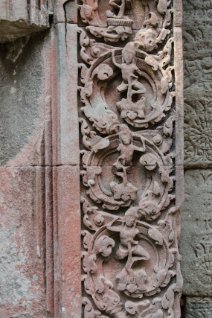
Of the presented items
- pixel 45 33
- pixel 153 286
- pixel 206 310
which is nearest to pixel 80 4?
pixel 45 33

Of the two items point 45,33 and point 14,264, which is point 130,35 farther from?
point 14,264

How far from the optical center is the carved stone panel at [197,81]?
351 centimetres

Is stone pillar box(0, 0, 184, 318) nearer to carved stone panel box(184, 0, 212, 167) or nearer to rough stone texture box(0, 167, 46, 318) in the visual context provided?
rough stone texture box(0, 167, 46, 318)

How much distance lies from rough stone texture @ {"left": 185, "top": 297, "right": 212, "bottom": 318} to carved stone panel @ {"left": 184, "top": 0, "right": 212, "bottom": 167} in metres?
0.70

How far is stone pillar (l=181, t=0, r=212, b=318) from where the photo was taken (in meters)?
3.49

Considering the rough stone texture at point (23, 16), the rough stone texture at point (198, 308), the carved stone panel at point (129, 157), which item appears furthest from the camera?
the rough stone texture at point (198, 308)

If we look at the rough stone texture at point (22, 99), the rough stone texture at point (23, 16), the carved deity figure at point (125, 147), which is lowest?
the carved deity figure at point (125, 147)

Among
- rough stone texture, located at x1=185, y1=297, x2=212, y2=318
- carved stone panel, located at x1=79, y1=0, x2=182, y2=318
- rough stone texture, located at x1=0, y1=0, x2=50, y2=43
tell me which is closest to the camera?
rough stone texture, located at x1=0, y1=0, x2=50, y2=43

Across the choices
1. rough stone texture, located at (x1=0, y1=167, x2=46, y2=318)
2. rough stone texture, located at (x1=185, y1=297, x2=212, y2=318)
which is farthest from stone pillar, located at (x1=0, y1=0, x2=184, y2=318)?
rough stone texture, located at (x1=185, y1=297, x2=212, y2=318)

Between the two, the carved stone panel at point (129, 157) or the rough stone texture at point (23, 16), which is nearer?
the rough stone texture at point (23, 16)

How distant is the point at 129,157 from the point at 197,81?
831 mm

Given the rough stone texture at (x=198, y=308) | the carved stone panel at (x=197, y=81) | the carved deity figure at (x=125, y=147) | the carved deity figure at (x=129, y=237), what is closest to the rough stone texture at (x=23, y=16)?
the carved deity figure at (x=125, y=147)

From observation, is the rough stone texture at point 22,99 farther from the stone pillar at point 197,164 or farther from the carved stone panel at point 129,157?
the stone pillar at point 197,164

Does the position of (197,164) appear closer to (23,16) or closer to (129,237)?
(129,237)
